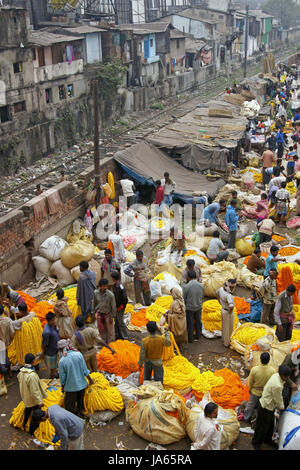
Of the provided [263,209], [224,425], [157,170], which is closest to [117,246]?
[263,209]

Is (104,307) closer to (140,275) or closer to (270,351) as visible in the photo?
(140,275)

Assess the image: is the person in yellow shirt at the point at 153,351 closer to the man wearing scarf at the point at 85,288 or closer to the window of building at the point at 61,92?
the man wearing scarf at the point at 85,288

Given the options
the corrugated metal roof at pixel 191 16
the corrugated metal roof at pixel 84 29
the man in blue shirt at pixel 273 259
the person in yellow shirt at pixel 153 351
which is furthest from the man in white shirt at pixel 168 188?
the corrugated metal roof at pixel 191 16

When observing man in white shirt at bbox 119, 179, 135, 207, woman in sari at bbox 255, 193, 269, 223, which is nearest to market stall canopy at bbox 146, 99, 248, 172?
man in white shirt at bbox 119, 179, 135, 207

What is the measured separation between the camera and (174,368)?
6.74 metres

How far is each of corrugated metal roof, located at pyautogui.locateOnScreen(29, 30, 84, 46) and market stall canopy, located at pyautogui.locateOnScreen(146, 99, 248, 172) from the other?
8155 mm

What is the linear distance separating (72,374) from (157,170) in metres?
9.16

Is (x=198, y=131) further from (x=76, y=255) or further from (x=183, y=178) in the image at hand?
(x=76, y=255)

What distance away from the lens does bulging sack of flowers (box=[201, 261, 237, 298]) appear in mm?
9086

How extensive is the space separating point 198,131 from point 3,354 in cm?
1232

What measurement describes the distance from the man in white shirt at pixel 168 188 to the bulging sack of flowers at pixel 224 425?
766cm

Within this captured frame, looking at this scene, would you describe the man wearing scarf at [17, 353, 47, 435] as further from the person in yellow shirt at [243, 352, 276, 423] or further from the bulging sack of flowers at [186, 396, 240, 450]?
the person in yellow shirt at [243, 352, 276, 423]

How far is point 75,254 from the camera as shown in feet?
31.2
